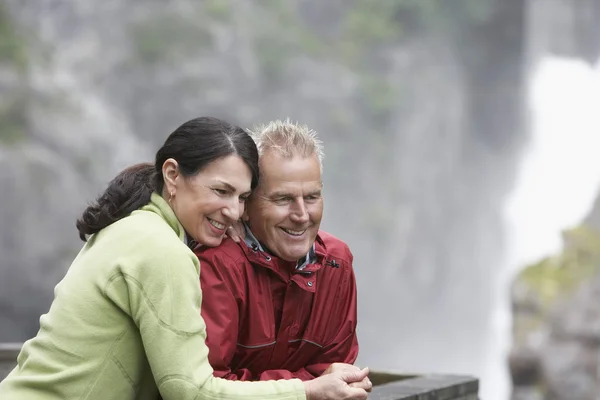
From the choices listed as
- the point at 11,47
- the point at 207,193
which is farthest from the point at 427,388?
the point at 11,47

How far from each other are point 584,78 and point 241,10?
9.74 metres

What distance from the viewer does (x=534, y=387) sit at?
597 inches

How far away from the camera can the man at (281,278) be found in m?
2.90

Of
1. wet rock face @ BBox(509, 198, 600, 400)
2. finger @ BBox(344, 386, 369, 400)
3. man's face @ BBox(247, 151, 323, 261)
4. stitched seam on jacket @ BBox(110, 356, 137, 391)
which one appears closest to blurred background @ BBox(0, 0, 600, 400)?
wet rock face @ BBox(509, 198, 600, 400)

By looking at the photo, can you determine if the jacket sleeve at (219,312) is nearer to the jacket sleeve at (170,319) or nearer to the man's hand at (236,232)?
the man's hand at (236,232)

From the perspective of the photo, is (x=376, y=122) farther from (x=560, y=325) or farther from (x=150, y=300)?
(x=150, y=300)

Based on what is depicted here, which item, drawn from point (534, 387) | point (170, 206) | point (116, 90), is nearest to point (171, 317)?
point (170, 206)

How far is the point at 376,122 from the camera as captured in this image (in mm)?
29078

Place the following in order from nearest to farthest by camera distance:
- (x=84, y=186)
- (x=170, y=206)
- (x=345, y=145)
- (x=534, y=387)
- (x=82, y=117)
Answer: (x=170, y=206) < (x=534, y=387) < (x=84, y=186) < (x=82, y=117) < (x=345, y=145)

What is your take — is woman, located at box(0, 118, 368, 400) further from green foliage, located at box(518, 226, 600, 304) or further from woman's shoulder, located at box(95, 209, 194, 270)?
green foliage, located at box(518, 226, 600, 304)

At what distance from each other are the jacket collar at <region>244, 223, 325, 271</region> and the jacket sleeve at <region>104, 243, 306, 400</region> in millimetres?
522

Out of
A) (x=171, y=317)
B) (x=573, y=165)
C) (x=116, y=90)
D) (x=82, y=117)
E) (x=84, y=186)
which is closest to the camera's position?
(x=171, y=317)

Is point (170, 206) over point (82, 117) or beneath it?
beneath

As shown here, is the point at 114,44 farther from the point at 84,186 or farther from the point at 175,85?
the point at 84,186
